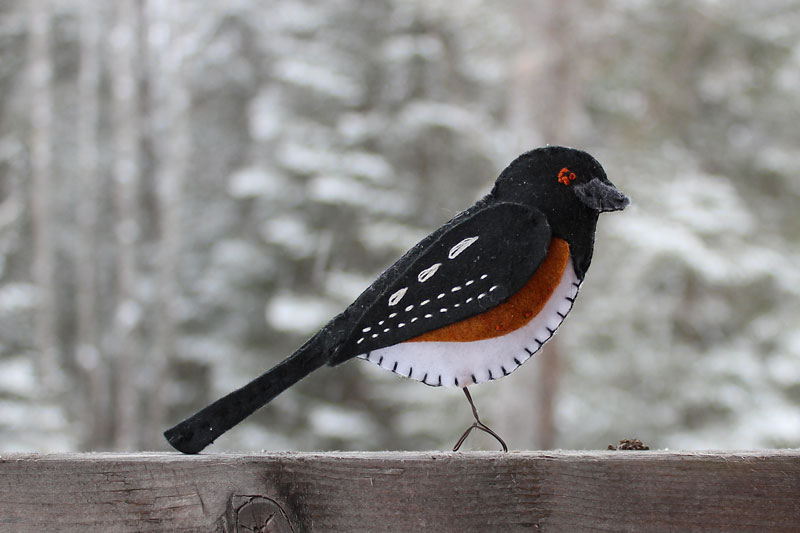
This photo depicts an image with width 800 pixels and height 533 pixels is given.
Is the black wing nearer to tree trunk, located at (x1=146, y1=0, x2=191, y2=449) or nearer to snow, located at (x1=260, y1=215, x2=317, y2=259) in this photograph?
snow, located at (x1=260, y1=215, x2=317, y2=259)

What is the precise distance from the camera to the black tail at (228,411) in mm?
783

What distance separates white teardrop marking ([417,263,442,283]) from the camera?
2.93ft

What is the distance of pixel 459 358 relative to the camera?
0.90 meters

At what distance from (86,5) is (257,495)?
348 inches

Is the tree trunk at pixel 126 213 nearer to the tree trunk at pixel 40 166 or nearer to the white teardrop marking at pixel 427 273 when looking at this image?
the tree trunk at pixel 40 166

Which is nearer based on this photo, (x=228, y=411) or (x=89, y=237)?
(x=228, y=411)

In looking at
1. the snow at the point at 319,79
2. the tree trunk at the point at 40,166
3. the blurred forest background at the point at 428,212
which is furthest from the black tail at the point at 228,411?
the tree trunk at the point at 40,166

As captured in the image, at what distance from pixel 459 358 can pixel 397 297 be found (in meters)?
0.11

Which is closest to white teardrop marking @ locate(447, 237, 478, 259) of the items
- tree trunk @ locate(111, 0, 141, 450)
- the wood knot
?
the wood knot

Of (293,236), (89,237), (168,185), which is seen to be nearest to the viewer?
(293,236)

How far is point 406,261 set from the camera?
3.02 ft

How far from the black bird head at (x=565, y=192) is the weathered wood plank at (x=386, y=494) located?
293mm

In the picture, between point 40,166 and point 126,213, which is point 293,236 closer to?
point 126,213

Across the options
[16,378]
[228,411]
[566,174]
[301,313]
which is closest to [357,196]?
[301,313]
